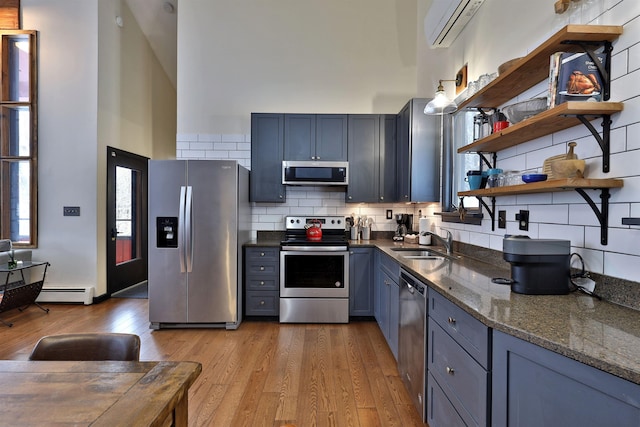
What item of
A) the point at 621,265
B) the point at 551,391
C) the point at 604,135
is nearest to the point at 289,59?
the point at 604,135

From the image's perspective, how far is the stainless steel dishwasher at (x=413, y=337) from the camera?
1933mm

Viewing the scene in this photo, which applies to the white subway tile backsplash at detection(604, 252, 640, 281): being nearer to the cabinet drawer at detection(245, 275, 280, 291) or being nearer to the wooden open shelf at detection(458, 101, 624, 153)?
the wooden open shelf at detection(458, 101, 624, 153)

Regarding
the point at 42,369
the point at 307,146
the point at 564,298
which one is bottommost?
the point at 42,369

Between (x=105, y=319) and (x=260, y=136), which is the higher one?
(x=260, y=136)

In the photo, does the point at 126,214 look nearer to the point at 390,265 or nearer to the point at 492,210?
the point at 390,265

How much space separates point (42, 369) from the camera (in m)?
1.04

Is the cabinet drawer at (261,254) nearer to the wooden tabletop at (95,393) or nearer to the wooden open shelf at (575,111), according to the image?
the wooden open shelf at (575,111)

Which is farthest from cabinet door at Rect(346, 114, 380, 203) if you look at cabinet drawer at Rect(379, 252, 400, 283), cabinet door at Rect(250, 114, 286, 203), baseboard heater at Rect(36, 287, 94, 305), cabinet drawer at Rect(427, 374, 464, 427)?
baseboard heater at Rect(36, 287, 94, 305)

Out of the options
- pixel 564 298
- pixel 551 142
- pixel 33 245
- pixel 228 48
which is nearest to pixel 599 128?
pixel 551 142

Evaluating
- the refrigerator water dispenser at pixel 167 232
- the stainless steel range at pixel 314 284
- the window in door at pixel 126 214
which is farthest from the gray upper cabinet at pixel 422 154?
the window in door at pixel 126 214

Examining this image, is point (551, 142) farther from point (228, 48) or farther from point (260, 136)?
point (228, 48)

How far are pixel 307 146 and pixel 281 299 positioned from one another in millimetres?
1786

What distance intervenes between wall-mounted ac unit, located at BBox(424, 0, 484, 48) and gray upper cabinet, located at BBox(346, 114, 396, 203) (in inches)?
39.5

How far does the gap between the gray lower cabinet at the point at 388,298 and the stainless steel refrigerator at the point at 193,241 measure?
1511 mm
